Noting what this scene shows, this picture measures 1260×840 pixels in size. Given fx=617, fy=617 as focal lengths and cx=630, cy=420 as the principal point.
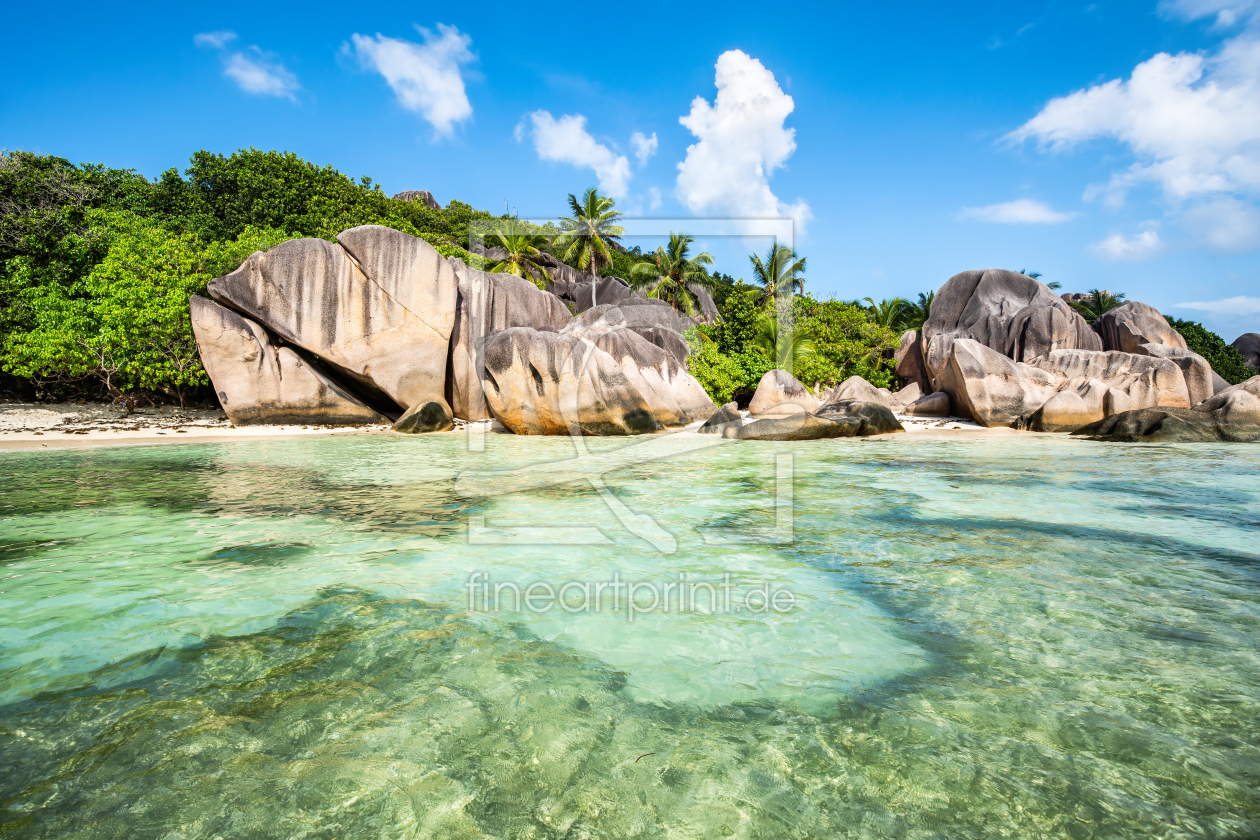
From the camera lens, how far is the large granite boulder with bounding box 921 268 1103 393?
1809 cm

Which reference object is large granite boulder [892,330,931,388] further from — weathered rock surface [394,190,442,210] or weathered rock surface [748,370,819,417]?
weathered rock surface [394,190,442,210]

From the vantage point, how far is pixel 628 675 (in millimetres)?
2252

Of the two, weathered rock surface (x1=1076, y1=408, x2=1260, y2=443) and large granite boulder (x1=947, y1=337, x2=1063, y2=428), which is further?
large granite boulder (x1=947, y1=337, x2=1063, y2=428)

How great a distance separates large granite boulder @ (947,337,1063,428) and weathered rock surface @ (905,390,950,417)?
1.72 m

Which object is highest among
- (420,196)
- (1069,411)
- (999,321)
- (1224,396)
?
(420,196)

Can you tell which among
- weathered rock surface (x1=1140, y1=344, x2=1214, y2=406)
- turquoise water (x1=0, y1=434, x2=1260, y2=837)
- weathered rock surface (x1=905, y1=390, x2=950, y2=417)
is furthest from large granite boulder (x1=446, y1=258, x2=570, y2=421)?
weathered rock surface (x1=1140, y1=344, x2=1214, y2=406)

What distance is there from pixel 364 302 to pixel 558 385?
4.85 m

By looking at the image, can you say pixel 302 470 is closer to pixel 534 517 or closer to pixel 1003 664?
pixel 534 517

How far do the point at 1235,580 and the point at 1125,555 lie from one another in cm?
52

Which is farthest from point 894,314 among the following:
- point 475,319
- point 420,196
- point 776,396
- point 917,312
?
point 420,196

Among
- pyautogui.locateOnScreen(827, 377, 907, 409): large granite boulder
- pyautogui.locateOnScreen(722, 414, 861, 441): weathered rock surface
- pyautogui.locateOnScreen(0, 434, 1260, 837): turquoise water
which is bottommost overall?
pyautogui.locateOnScreen(0, 434, 1260, 837): turquoise water

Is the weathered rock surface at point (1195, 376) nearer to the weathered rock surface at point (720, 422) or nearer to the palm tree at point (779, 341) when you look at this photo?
the palm tree at point (779, 341)

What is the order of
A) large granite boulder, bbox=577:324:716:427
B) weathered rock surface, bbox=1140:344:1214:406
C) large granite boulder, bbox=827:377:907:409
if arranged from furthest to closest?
large granite boulder, bbox=827:377:907:409 < weathered rock surface, bbox=1140:344:1214:406 < large granite boulder, bbox=577:324:716:427

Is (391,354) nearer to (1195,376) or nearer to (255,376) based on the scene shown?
(255,376)
